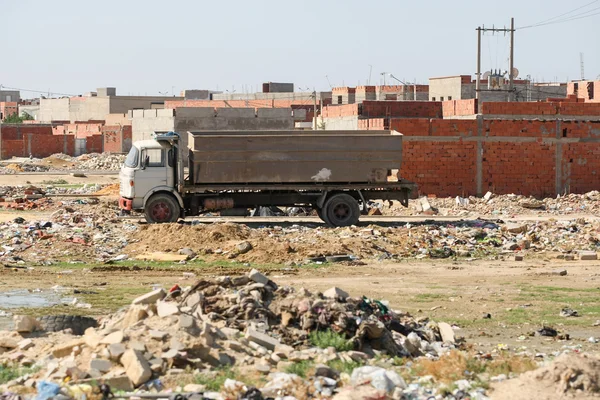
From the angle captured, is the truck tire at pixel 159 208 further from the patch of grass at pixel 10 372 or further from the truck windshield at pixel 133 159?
the patch of grass at pixel 10 372

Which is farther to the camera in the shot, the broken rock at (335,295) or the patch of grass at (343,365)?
A: the broken rock at (335,295)

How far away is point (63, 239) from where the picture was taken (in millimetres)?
21734

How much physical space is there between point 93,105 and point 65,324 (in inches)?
3293

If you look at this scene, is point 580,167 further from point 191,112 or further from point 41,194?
point 41,194

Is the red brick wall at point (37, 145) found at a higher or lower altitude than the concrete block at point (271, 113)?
lower

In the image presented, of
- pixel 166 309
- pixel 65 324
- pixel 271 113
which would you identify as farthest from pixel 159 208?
pixel 271 113

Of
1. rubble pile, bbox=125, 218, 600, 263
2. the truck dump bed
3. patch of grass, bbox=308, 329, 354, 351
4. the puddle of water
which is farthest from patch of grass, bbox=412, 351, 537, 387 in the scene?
the truck dump bed

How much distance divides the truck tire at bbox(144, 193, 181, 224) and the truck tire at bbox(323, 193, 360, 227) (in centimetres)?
352

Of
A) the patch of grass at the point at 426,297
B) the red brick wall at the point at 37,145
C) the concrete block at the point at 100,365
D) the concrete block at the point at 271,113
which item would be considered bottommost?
the patch of grass at the point at 426,297

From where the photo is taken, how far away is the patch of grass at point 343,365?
10.4 metres

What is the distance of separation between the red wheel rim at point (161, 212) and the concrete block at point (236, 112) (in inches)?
712

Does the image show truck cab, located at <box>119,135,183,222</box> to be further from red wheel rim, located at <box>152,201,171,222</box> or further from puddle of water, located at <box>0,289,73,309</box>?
puddle of water, located at <box>0,289,73,309</box>

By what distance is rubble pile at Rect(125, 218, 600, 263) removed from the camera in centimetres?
2056

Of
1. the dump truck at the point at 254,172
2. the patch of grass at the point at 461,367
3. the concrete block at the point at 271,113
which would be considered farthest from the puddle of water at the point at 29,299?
the concrete block at the point at 271,113
